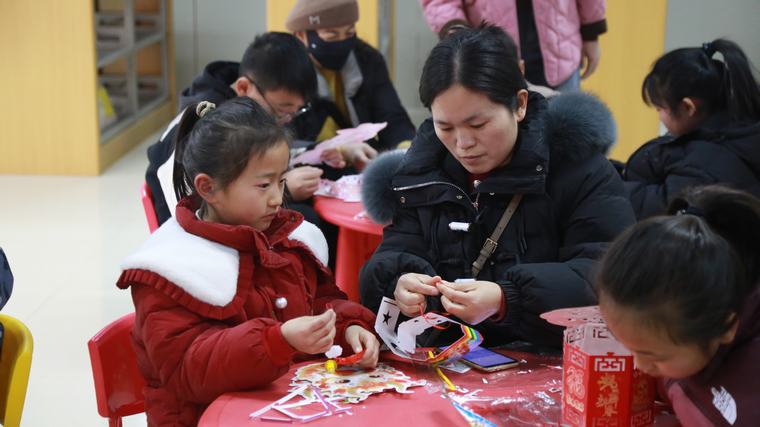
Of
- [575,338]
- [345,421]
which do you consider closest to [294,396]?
[345,421]

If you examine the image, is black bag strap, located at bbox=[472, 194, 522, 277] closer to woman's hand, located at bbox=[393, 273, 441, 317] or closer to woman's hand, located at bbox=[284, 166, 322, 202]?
woman's hand, located at bbox=[393, 273, 441, 317]

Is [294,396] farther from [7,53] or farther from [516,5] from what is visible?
[7,53]

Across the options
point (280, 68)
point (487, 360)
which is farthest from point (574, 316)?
point (280, 68)

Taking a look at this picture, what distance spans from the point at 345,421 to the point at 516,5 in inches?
115

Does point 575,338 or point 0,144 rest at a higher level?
point 575,338

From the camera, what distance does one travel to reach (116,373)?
189cm

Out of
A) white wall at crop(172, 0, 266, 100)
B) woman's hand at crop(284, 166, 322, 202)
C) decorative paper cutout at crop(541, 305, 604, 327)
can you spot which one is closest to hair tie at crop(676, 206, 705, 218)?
decorative paper cutout at crop(541, 305, 604, 327)

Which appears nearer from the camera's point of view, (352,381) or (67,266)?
(352,381)

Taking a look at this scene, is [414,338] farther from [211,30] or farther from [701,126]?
[211,30]

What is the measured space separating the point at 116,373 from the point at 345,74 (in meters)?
2.13

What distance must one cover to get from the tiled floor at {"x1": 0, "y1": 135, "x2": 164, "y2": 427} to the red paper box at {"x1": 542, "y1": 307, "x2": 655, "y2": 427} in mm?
1991

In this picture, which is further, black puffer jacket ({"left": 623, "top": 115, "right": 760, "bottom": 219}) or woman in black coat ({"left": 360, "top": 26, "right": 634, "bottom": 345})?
black puffer jacket ({"left": 623, "top": 115, "right": 760, "bottom": 219})

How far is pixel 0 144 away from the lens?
6258 mm

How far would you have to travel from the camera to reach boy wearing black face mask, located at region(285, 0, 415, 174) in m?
3.75
